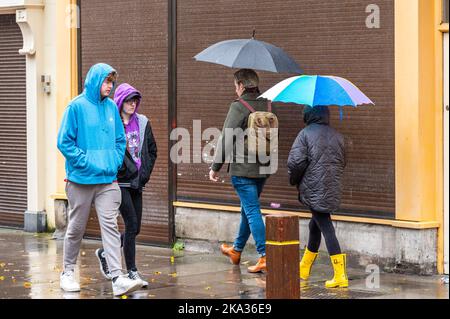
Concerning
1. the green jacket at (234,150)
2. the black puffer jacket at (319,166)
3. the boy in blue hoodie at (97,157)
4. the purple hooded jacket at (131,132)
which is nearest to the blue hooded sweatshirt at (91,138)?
the boy in blue hoodie at (97,157)

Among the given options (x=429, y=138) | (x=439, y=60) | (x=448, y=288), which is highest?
(x=439, y=60)

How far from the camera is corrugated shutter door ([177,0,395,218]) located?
1012cm

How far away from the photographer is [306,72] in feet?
35.2

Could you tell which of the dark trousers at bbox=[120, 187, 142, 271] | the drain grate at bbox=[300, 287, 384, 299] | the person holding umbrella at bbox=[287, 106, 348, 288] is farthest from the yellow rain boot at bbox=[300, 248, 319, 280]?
the dark trousers at bbox=[120, 187, 142, 271]

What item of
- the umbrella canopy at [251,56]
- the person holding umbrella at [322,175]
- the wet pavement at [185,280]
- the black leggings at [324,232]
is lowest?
the wet pavement at [185,280]

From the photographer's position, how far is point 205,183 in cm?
1187

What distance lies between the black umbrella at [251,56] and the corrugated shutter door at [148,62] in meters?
1.85

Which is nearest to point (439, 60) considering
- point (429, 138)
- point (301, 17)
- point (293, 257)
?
point (429, 138)

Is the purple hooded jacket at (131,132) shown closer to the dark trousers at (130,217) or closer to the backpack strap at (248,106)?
the dark trousers at (130,217)

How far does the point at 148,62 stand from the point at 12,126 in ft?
8.70

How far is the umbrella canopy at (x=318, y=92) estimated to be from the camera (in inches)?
368

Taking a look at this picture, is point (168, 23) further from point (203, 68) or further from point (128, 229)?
point (128, 229)

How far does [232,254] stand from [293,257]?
392 centimetres

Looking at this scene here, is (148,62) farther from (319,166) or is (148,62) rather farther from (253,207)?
(319,166)
